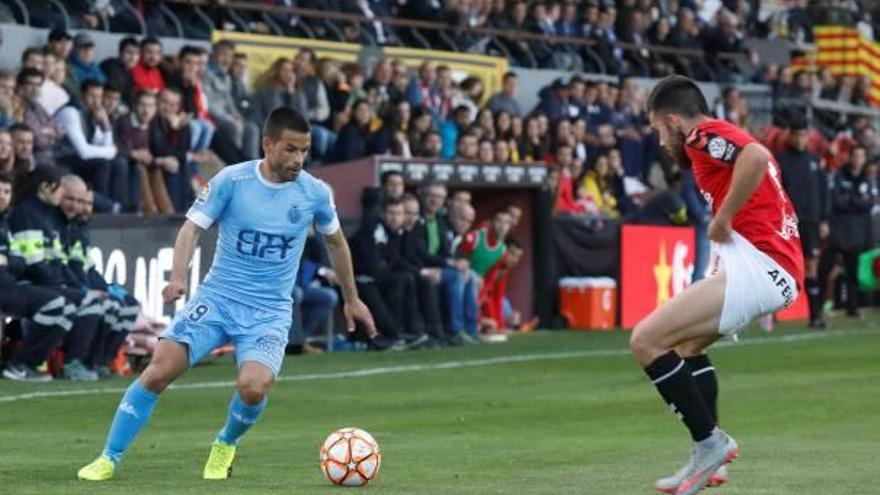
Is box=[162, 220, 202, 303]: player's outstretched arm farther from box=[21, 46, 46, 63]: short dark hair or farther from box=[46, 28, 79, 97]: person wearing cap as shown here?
box=[46, 28, 79, 97]: person wearing cap

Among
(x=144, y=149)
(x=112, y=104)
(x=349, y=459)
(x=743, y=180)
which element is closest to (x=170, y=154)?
(x=144, y=149)

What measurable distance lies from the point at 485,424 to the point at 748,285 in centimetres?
519

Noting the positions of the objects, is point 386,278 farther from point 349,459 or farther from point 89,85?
point 349,459

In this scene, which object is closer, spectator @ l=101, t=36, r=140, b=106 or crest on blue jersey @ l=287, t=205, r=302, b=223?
crest on blue jersey @ l=287, t=205, r=302, b=223

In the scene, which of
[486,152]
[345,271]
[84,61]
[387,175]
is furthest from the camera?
[486,152]

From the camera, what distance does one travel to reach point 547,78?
3212 cm

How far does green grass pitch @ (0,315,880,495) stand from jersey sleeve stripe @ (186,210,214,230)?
133 cm

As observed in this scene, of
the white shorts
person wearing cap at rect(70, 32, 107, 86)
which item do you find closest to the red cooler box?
person wearing cap at rect(70, 32, 107, 86)

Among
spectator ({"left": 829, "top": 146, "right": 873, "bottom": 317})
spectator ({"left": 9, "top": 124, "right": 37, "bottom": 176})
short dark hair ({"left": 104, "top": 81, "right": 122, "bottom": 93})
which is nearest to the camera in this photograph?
spectator ({"left": 9, "top": 124, "right": 37, "bottom": 176})

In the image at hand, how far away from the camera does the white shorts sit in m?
10.1

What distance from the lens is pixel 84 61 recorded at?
74.1 feet

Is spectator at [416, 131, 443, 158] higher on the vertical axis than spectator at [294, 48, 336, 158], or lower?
lower

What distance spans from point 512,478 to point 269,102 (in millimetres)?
14509

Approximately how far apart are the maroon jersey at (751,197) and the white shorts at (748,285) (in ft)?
0.15
